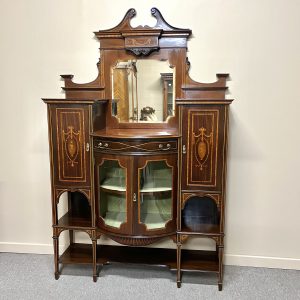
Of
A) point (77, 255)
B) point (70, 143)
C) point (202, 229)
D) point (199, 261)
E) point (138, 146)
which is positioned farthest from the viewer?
point (77, 255)

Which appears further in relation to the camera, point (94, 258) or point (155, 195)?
point (94, 258)

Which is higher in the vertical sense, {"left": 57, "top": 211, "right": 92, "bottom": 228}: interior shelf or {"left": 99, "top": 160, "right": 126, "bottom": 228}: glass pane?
{"left": 99, "top": 160, "right": 126, "bottom": 228}: glass pane

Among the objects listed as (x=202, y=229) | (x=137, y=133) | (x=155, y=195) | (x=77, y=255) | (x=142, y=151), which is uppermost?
(x=137, y=133)

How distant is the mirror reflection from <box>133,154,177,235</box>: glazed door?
1.43ft

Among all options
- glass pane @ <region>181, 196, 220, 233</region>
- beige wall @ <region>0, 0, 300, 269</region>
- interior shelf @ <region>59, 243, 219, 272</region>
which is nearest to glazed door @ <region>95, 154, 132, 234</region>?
interior shelf @ <region>59, 243, 219, 272</region>

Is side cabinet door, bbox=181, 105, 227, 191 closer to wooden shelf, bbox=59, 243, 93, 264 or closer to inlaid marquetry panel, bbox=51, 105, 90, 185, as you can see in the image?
inlaid marquetry panel, bbox=51, 105, 90, 185

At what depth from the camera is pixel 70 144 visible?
7.96ft

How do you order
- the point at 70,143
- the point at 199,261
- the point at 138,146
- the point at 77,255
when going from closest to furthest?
the point at 138,146
the point at 70,143
the point at 199,261
the point at 77,255

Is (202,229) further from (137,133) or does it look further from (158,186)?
(137,133)

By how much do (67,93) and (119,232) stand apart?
1185mm

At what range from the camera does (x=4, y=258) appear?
2.96m

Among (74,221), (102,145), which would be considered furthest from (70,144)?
(74,221)

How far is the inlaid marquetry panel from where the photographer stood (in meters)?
2.38

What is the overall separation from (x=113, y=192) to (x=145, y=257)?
662 millimetres
